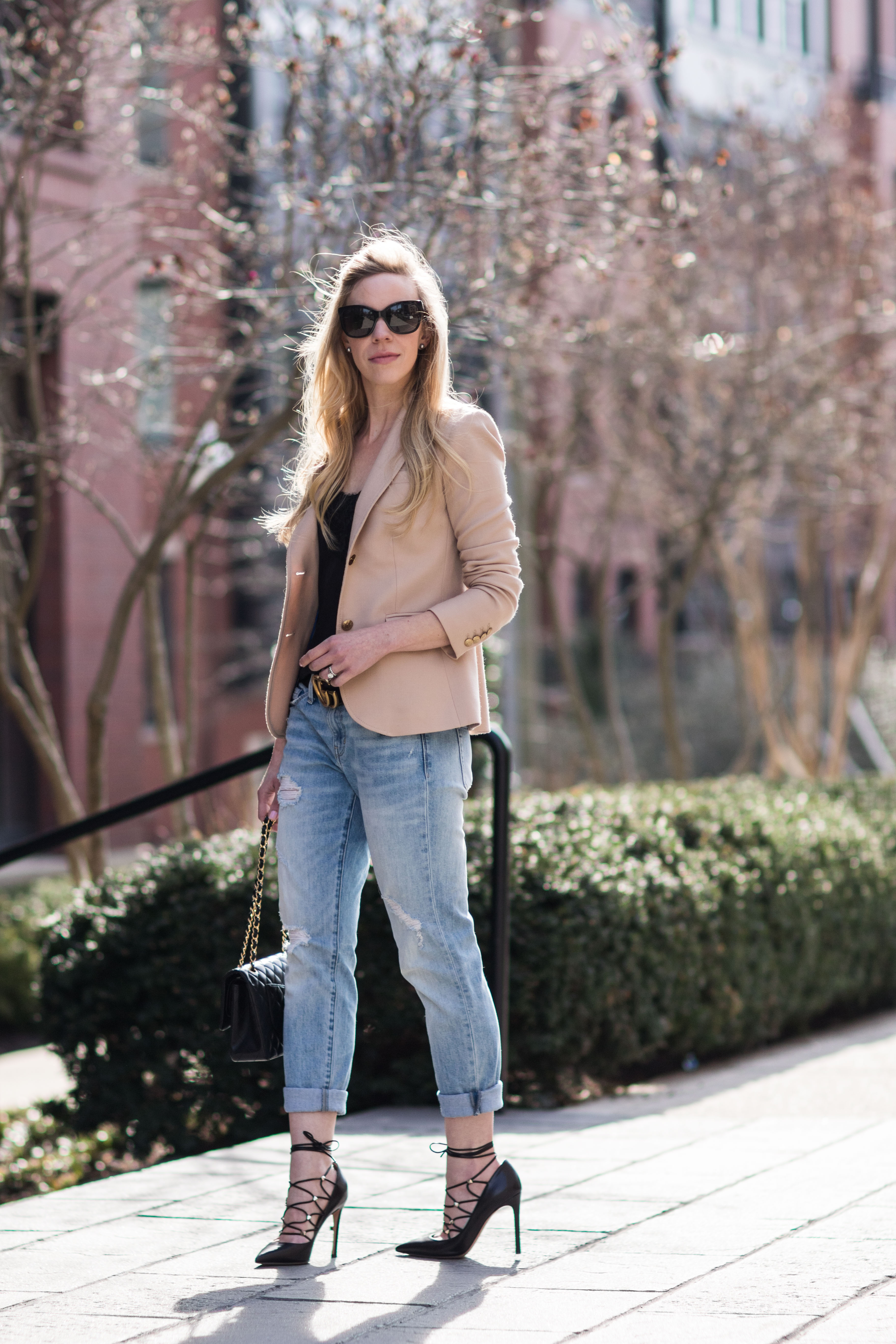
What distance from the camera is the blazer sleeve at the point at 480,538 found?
361 cm

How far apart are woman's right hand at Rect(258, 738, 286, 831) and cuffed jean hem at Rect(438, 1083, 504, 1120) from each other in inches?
27.6

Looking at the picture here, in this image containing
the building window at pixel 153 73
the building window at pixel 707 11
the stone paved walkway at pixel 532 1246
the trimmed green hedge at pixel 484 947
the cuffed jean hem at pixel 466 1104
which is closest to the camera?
the stone paved walkway at pixel 532 1246

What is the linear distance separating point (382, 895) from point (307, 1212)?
673mm

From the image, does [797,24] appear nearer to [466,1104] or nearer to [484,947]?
[484,947]

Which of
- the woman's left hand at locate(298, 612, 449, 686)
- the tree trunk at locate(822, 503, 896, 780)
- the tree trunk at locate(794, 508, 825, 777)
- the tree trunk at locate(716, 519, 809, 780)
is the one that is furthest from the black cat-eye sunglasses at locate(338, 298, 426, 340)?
the tree trunk at locate(794, 508, 825, 777)

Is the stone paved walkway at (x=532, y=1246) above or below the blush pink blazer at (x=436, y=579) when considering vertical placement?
below

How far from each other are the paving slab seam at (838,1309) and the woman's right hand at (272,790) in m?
1.49

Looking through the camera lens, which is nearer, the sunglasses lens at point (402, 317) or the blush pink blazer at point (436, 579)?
the blush pink blazer at point (436, 579)

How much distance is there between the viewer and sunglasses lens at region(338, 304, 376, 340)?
3.72 meters

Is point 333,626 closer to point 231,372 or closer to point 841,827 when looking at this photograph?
point 231,372

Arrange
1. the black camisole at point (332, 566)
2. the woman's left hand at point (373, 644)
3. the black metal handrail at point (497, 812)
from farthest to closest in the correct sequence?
the black metal handrail at point (497, 812), the black camisole at point (332, 566), the woman's left hand at point (373, 644)

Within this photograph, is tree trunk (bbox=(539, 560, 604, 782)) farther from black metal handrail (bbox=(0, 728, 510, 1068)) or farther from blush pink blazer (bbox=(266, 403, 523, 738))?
blush pink blazer (bbox=(266, 403, 523, 738))

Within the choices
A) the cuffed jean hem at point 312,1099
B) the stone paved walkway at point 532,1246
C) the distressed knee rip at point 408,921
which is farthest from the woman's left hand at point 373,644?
the stone paved walkway at point 532,1246

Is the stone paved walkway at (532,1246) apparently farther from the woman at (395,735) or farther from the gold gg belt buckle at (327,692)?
the gold gg belt buckle at (327,692)
